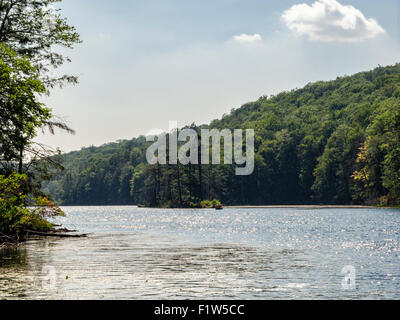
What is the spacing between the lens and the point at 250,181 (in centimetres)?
17788

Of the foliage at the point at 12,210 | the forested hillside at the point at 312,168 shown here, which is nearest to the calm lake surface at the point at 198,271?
the foliage at the point at 12,210

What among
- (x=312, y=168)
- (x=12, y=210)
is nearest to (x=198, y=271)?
(x=12, y=210)

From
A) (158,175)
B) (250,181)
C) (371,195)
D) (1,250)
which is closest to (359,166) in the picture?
(371,195)

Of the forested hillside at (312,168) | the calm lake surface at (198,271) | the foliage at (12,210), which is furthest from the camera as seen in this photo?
the forested hillside at (312,168)

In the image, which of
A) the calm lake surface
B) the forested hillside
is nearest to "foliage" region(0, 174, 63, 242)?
the calm lake surface

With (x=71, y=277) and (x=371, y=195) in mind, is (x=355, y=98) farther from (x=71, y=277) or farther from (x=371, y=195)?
(x=71, y=277)

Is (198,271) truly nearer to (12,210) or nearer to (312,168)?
(12,210)

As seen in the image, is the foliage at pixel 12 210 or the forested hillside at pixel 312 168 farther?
the forested hillside at pixel 312 168

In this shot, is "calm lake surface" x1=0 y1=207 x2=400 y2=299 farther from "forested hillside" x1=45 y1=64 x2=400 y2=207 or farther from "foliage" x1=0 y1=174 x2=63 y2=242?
"forested hillside" x1=45 y1=64 x2=400 y2=207

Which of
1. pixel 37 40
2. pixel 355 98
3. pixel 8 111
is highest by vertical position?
pixel 355 98

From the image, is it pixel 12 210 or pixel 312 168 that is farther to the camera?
pixel 312 168

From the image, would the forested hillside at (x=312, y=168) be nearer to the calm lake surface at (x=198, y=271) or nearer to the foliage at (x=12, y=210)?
the calm lake surface at (x=198, y=271)
